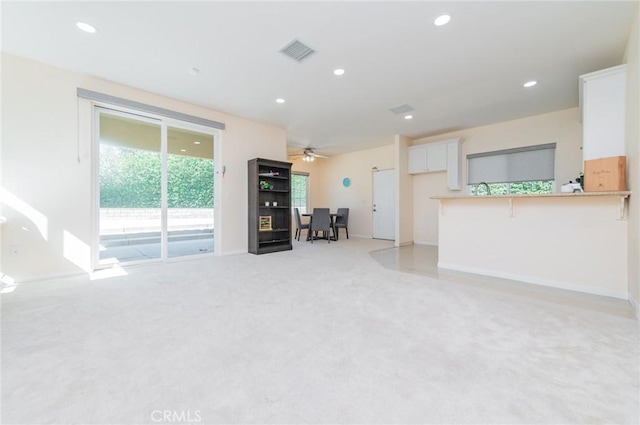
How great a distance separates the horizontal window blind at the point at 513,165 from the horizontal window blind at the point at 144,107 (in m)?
5.50

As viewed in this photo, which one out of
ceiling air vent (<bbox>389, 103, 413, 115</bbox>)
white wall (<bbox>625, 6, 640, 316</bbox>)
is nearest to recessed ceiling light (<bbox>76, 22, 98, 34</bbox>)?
ceiling air vent (<bbox>389, 103, 413, 115</bbox>)

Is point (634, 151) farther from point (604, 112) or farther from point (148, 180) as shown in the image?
point (148, 180)

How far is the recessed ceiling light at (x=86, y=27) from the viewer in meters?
2.60

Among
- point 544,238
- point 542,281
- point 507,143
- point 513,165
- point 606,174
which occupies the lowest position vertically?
point 542,281

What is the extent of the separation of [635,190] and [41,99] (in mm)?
6672

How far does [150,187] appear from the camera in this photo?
427 centimetres

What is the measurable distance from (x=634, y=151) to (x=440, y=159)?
3.75 metres

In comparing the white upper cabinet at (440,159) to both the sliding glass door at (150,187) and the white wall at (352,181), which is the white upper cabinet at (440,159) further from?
the sliding glass door at (150,187)

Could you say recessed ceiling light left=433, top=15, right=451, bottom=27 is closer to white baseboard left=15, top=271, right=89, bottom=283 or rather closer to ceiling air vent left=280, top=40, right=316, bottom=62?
ceiling air vent left=280, top=40, right=316, bottom=62

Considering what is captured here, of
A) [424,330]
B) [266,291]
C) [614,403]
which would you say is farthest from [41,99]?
[614,403]

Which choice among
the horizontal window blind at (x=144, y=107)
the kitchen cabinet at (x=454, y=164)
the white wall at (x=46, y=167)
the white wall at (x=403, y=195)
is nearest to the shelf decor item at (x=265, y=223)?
the horizontal window blind at (x=144, y=107)

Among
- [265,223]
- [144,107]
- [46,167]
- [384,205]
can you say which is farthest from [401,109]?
[46,167]

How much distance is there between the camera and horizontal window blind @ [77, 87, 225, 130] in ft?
11.8

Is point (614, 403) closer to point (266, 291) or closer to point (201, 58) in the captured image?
point (266, 291)
